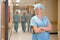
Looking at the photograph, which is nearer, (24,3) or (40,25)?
(40,25)

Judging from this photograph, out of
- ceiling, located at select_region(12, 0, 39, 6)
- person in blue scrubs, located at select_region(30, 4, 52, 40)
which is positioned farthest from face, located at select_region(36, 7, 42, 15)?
ceiling, located at select_region(12, 0, 39, 6)

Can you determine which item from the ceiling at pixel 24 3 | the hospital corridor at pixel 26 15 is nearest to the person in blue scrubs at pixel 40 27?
the hospital corridor at pixel 26 15

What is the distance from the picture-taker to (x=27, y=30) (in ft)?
35.7

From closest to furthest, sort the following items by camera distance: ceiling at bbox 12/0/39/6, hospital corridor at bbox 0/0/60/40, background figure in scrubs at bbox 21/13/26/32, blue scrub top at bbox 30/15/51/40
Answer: blue scrub top at bbox 30/15/51/40 < hospital corridor at bbox 0/0/60/40 < ceiling at bbox 12/0/39/6 < background figure in scrubs at bbox 21/13/26/32

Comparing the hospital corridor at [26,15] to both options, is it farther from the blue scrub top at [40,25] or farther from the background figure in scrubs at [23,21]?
the blue scrub top at [40,25]

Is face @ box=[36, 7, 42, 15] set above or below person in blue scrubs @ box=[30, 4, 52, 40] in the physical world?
above

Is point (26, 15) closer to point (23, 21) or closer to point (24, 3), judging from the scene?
point (23, 21)

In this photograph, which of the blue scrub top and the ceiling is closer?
the blue scrub top

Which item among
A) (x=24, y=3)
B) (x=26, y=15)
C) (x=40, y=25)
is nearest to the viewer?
(x=40, y=25)

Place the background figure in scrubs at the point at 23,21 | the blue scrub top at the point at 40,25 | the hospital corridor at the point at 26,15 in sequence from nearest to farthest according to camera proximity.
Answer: the blue scrub top at the point at 40,25 < the hospital corridor at the point at 26,15 < the background figure in scrubs at the point at 23,21

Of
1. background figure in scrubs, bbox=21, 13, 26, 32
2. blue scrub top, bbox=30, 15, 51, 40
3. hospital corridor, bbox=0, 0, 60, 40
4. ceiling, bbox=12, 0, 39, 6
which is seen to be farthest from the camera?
background figure in scrubs, bbox=21, 13, 26, 32

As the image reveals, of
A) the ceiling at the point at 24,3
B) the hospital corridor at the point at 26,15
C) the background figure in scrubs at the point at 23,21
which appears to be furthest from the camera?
the background figure in scrubs at the point at 23,21

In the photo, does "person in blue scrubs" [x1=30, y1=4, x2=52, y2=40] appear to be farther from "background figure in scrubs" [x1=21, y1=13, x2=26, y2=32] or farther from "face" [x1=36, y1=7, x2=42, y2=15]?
"background figure in scrubs" [x1=21, y1=13, x2=26, y2=32]

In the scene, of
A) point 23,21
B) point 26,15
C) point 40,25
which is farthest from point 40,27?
point 23,21
